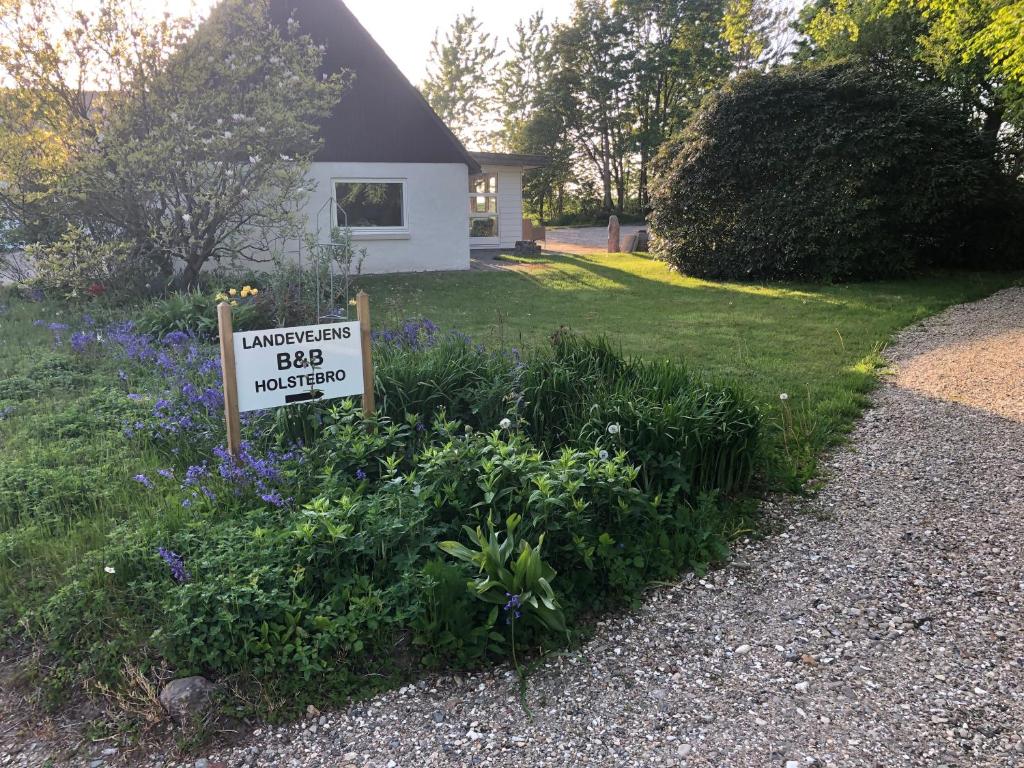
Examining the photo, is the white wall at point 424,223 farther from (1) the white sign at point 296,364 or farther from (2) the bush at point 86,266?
(1) the white sign at point 296,364

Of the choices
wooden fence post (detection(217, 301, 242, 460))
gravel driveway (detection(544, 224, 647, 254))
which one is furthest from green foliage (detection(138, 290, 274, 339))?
gravel driveway (detection(544, 224, 647, 254))

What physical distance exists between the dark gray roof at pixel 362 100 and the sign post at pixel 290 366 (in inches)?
474

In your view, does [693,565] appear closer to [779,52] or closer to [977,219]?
[977,219]

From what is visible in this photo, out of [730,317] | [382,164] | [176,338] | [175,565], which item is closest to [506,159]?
[382,164]

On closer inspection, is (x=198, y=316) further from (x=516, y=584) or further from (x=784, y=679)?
(x=784, y=679)

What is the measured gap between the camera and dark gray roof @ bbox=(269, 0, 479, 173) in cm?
1501

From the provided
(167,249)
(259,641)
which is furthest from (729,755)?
(167,249)

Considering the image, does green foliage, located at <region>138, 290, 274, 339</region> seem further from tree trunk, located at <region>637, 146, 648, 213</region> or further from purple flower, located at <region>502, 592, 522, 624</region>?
tree trunk, located at <region>637, 146, 648, 213</region>

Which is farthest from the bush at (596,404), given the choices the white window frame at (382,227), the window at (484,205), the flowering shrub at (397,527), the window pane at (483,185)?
the window pane at (483,185)

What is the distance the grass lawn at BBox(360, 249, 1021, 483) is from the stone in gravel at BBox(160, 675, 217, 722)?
Result: 328cm

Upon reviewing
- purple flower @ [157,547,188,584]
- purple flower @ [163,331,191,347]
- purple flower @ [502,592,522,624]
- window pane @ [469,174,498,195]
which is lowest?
purple flower @ [502,592,522,624]

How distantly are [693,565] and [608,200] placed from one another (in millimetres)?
42242

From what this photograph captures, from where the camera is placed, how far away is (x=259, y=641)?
2.72 metres

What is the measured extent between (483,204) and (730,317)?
1375cm
